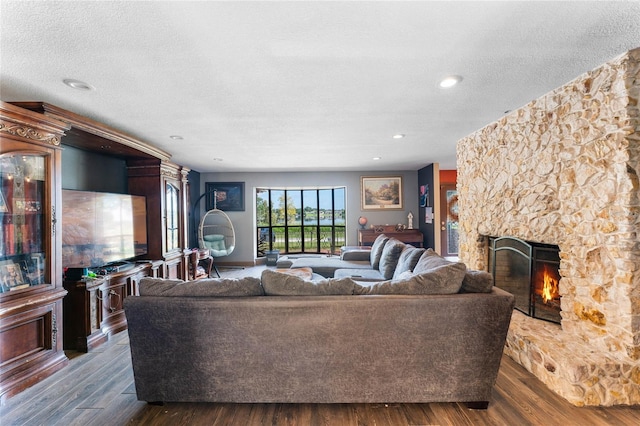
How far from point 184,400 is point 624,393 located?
292 centimetres

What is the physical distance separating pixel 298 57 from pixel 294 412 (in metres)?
2.29

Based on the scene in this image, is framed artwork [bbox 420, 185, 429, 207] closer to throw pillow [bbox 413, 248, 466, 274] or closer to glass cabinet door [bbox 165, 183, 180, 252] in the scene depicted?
Answer: throw pillow [bbox 413, 248, 466, 274]

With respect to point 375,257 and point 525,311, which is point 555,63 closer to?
point 525,311

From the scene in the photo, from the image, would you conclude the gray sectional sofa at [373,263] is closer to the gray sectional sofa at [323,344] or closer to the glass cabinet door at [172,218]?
the gray sectional sofa at [323,344]

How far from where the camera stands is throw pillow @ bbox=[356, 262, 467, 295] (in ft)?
5.99

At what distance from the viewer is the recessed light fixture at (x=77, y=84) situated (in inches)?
81.0

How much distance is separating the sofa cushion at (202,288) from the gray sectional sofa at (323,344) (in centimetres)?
2

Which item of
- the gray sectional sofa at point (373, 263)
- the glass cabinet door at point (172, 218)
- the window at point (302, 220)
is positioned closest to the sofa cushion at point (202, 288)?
the gray sectional sofa at point (373, 263)

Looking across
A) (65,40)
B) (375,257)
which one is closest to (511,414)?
(375,257)

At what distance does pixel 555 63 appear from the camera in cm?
190

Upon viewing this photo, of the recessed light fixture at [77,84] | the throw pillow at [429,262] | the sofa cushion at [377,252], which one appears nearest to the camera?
the recessed light fixture at [77,84]

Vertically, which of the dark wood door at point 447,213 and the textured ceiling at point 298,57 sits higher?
the textured ceiling at point 298,57

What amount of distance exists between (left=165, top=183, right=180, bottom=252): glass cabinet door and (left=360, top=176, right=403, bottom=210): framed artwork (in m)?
4.11

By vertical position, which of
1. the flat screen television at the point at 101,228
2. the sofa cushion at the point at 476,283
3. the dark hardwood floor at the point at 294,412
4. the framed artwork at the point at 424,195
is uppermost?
the framed artwork at the point at 424,195
